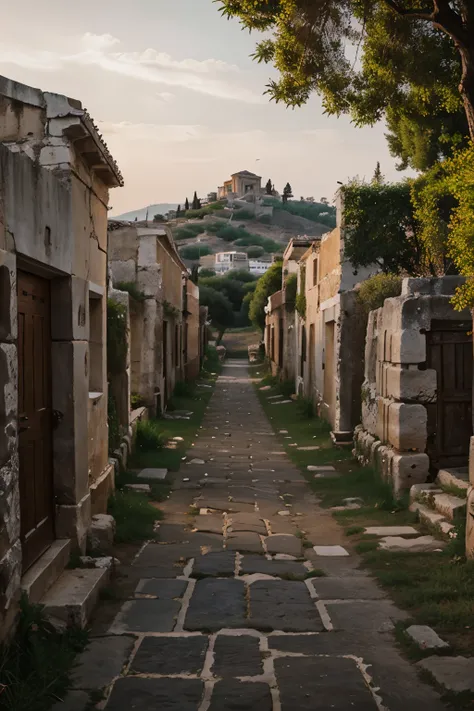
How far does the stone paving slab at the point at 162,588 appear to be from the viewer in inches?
220

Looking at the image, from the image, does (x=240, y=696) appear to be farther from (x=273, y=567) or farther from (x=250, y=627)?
(x=273, y=567)

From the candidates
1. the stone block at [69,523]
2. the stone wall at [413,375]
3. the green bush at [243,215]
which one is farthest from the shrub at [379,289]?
the green bush at [243,215]

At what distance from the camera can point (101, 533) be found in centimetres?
672

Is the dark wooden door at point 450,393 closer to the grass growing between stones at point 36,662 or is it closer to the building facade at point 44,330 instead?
the building facade at point 44,330

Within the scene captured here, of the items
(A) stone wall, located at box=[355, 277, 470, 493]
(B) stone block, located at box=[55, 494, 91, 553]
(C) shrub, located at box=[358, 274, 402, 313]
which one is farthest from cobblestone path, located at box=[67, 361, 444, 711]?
(C) shrub, located at box=[358, 274, 402, 313]

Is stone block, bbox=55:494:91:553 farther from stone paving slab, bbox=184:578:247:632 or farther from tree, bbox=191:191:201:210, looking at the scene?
tree, bbox=191:191:201:210

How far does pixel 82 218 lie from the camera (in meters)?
6.79

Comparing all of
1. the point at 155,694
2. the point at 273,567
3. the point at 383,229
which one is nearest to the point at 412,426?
the point at 273,567

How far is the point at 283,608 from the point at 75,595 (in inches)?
57.4

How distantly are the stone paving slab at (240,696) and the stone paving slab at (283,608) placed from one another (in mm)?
892

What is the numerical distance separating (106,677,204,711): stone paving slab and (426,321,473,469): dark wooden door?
5.54m

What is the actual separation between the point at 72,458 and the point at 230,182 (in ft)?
511

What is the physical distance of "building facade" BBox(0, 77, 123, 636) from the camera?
4273mm

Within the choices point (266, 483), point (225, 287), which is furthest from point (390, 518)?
point (225, 287)
